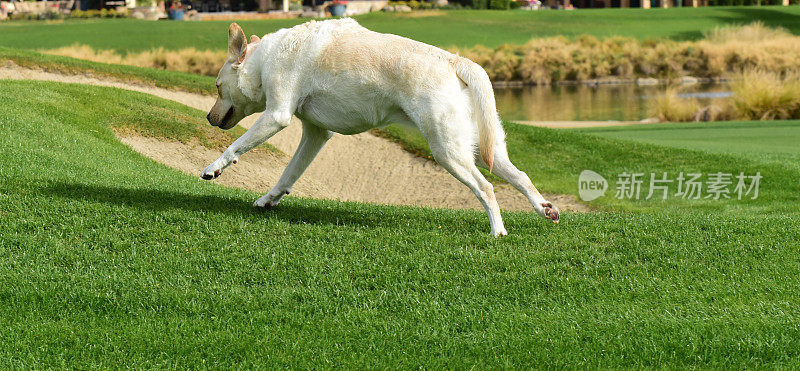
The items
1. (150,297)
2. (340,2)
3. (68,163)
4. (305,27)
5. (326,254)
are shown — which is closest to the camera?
(150,297)

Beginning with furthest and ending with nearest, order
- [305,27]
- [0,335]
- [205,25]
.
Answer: [205,25], [305,27], [0,335]

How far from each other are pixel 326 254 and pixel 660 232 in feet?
9.85

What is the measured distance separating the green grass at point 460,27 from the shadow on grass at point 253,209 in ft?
148

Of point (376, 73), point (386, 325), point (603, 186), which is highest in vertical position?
point (376, 73)

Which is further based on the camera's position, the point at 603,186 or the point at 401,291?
the point at 603,186

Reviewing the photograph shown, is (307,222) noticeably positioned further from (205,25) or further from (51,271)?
(205,25)

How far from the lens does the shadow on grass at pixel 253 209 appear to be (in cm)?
707

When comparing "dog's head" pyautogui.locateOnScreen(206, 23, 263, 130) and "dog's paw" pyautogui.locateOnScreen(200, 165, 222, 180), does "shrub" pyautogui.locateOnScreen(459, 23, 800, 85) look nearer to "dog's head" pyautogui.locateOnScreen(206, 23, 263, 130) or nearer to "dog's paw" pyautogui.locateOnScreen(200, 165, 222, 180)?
"dog's head" pyautogui.locateOnScreen(206, 23, 263, 130)

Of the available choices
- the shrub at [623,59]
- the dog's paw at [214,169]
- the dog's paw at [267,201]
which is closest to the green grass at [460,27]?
the shrub at [623,59]

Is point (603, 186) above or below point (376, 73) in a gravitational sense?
below

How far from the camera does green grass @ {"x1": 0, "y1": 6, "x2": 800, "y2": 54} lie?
2090 inches

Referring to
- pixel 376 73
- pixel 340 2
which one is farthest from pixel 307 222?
pixel 340 2

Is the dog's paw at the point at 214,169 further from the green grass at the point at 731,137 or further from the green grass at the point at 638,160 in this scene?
the green grass at the point at 731,137

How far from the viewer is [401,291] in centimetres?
550
